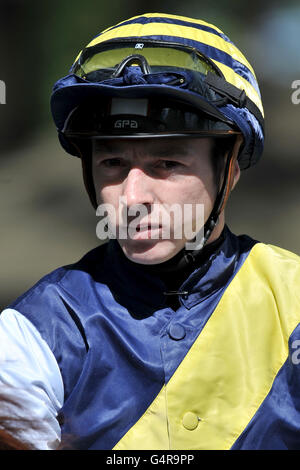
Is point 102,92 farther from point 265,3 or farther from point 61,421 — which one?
point 265,3

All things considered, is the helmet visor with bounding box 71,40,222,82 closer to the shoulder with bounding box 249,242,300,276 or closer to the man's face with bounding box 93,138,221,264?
the man's face with bounding box 93,138,221,264

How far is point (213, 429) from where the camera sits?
1.86m

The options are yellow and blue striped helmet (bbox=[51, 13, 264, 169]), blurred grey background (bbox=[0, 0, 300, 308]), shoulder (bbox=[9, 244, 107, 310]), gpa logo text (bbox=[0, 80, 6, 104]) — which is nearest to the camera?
yellow and blue striped helmet (bbox=[51, 13, 264, 169])

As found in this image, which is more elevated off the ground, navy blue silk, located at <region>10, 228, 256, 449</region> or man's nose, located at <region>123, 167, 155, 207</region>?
man's nose, located at <region>123, 167, 155, 207</region>

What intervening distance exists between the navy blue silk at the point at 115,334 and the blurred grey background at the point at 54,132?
92.1 inches

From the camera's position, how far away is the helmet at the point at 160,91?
185 centimetres

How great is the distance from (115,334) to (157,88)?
64 cm

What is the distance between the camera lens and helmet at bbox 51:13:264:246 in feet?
6.07

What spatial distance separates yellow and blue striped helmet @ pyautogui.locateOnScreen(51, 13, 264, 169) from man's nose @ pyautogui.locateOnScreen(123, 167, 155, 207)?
103 mm

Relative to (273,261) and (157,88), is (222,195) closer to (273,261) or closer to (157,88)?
(273,261)

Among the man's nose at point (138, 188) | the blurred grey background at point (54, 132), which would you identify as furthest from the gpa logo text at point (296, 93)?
the man's nose at point (138, 188)

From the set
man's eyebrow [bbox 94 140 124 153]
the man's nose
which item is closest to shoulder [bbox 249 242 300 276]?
the man's nose

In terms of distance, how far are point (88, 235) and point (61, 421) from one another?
2.71 metres

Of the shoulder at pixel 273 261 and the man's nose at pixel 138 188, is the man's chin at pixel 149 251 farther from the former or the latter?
the shoulder at pixel 273 261
